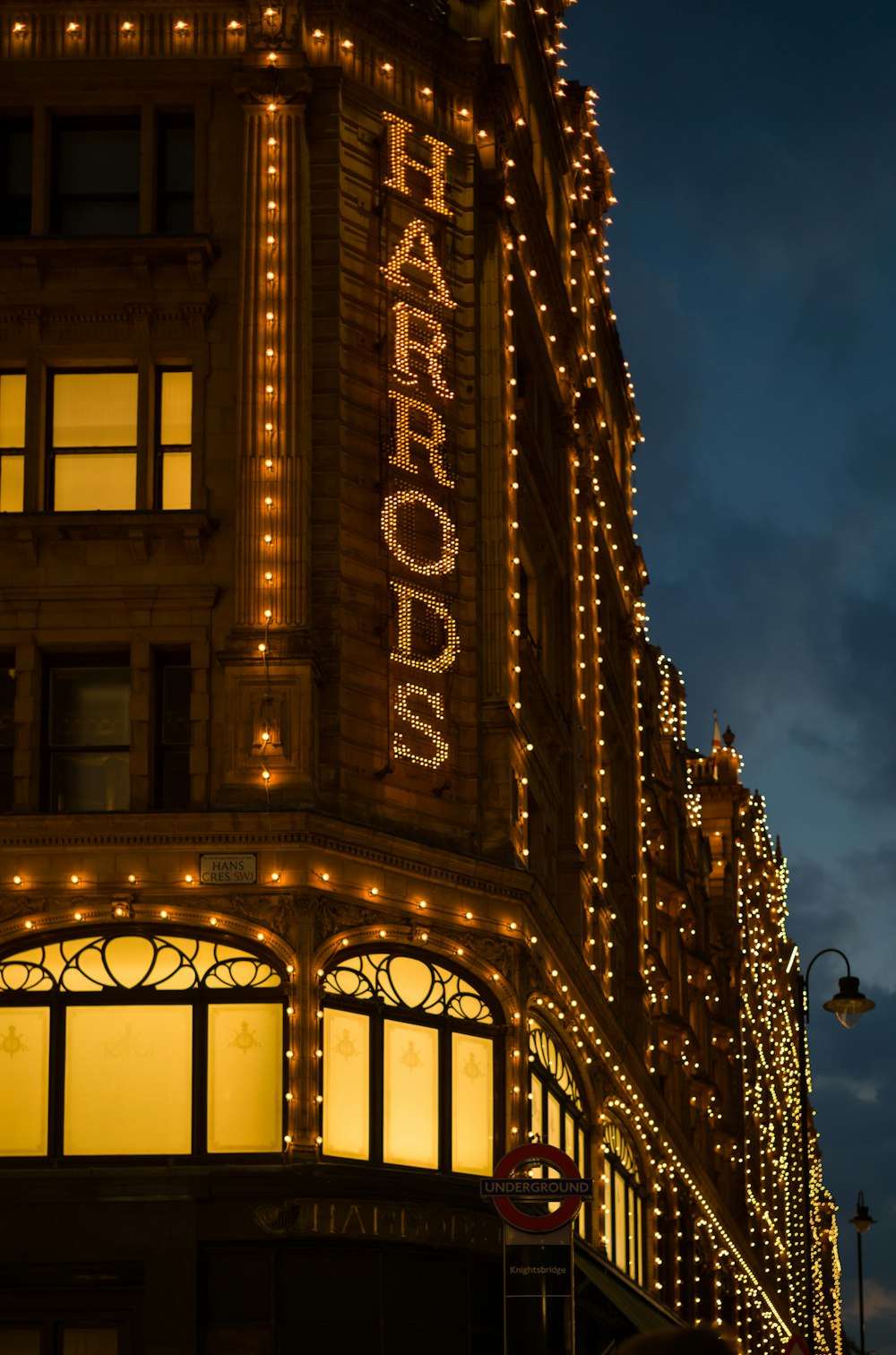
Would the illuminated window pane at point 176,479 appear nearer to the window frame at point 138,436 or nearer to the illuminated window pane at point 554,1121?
the window frame at point 138,436

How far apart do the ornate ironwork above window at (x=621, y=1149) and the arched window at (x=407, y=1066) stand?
10.4m

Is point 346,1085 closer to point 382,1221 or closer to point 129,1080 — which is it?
point 382,1221

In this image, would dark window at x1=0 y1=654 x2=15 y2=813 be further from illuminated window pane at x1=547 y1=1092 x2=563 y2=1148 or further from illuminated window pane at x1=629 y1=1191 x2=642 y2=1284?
illuminated window pane at x1=629 y1=1191 x2=642 y2=1284

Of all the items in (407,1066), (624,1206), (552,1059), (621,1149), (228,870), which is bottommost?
(624,1206)

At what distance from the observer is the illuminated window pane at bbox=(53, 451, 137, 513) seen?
32.2 meters

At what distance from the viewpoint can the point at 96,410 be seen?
107 feet

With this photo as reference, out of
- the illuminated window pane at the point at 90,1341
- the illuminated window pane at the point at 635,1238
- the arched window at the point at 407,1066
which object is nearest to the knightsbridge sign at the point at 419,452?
the arched window at the point at 407,1066

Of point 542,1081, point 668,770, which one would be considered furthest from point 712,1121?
point 542,1081

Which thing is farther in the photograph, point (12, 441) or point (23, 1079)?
point (12, 441)

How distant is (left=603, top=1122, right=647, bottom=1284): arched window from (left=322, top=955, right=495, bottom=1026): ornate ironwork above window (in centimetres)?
1059

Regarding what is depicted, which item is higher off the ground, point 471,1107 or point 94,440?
point 94,440

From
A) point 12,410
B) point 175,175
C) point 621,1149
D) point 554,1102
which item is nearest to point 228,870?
point 12,410

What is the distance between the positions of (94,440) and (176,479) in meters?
1.33

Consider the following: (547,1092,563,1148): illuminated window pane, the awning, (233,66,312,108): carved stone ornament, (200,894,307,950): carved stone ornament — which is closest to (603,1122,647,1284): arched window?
(547,1092,563,1148): illuminated window pane
